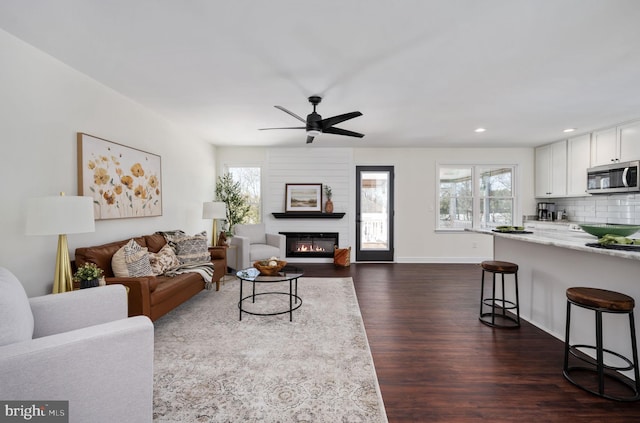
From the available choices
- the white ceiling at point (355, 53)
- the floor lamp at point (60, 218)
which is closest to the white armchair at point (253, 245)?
the white ceiling at point (355, 53)

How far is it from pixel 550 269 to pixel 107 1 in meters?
4.27

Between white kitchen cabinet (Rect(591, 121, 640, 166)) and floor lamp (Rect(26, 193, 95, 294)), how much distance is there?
22.6 feet

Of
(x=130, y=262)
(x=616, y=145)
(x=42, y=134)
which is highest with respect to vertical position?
(x=616, y=145)

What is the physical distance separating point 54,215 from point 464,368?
3.26 metres

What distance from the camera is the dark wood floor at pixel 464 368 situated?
1.81 m

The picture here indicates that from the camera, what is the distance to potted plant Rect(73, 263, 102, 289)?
2.32 m

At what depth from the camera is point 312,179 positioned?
6367 mm

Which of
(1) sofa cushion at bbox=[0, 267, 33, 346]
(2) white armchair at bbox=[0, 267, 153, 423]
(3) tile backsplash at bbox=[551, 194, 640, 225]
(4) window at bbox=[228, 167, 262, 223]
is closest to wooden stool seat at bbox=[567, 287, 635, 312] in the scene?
(2) white armchair at bbox=[0, 267, 153, 423]

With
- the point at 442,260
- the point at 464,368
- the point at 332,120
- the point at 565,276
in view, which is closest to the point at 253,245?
the point at 332,120

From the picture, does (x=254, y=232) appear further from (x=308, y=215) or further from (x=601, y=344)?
(x=601, y=344)

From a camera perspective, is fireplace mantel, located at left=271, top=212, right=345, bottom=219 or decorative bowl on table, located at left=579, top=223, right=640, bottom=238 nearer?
decorative bowl on table, located at left=579, top=223, right=640, bottom=238

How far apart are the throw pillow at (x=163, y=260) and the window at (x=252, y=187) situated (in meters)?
2.76

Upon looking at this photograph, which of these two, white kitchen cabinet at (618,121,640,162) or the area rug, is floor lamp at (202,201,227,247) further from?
white kitchen cabinet at (618,121,640,162)

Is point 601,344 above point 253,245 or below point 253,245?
below
